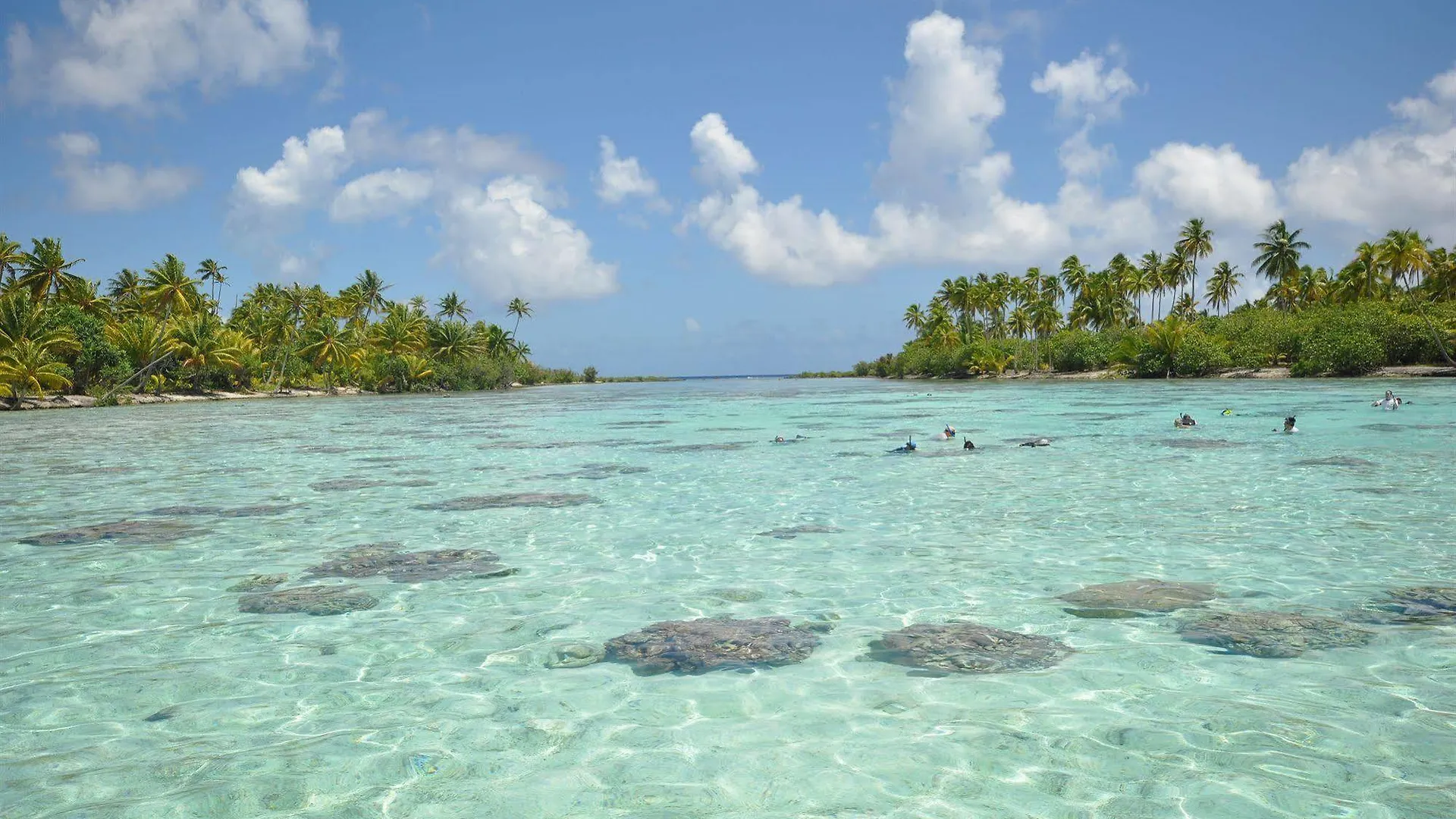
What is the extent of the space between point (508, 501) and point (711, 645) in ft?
27.4

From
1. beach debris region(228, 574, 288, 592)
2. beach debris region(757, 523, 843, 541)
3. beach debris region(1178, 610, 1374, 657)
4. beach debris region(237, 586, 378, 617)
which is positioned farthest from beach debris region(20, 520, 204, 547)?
beach debris region(1178, 610, 1374, 657)

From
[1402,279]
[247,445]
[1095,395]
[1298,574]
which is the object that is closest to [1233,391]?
[1095,395]

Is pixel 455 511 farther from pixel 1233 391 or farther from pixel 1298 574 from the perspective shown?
pixel 1233 391

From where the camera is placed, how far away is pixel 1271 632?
20.8ft

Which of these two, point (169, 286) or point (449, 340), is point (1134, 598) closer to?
point (169, 286)

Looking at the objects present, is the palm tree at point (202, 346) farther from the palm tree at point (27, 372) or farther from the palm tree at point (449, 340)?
the palm tree at point (449, 340)

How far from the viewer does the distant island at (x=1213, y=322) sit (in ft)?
205

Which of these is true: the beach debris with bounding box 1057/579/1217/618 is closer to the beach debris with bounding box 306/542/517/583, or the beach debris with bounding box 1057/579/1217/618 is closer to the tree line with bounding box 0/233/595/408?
the beach debris with bounding box 306/542/517/583

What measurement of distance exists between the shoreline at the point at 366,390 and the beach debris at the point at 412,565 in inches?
2456

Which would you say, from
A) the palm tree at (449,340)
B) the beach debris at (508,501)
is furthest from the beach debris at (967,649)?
the palm tree at (449,340)

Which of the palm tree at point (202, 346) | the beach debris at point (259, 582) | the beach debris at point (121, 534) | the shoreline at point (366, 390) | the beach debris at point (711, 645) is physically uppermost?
the palm tree at point (202, 346)

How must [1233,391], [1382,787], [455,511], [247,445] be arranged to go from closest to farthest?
[1382,787], [455,511], [247,445], [1233,391]

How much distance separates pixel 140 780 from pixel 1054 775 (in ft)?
15.9

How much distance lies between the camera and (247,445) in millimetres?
26047
